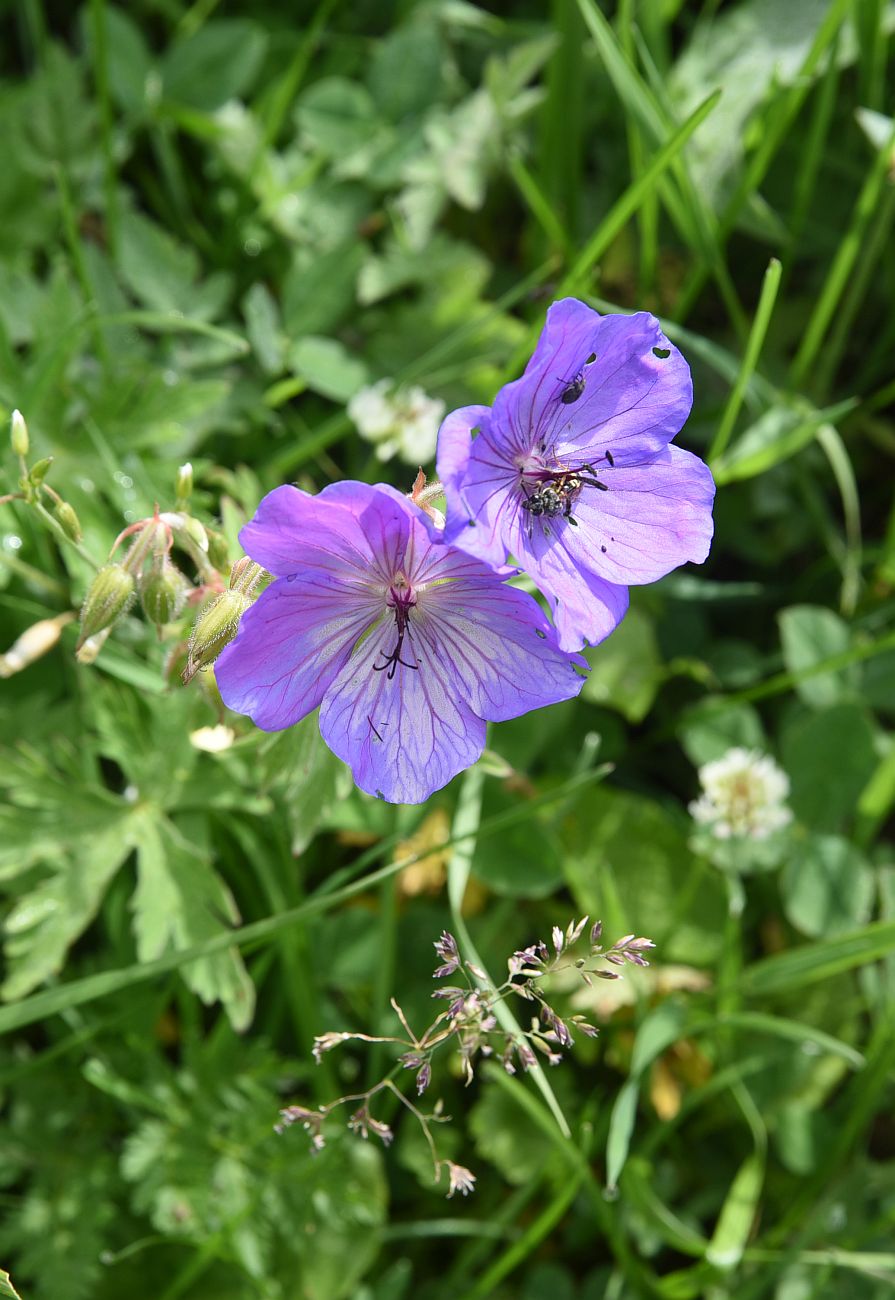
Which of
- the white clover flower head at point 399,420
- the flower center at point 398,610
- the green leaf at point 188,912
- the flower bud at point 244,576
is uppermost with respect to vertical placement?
the flower bud at point 244,576

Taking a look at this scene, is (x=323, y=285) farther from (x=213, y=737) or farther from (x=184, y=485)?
(x=213, y=737)

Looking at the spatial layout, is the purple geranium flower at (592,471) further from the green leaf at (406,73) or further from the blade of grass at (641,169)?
the green leaf at (406,73)

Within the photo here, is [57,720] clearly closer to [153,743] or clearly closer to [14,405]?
[153,743]

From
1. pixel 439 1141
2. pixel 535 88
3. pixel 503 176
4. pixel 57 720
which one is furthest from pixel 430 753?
pixel 535 88

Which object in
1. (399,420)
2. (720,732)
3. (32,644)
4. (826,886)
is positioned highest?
(32,644)

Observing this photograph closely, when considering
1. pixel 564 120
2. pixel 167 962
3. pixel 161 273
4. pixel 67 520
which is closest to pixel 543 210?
pixel 564 120

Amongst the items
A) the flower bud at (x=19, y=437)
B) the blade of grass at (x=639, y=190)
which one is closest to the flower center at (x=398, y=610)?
the flower bud at (x=19, y=437)
